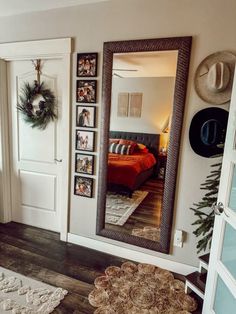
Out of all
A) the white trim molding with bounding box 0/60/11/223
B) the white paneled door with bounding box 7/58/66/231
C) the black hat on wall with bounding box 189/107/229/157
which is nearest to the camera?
the black hat on wall with bounding box 189/107/229/157

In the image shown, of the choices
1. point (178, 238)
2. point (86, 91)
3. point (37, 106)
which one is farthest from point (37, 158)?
point (178, 238)

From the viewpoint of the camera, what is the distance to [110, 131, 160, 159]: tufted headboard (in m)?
2.28

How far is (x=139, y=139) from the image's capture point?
2.36 metres

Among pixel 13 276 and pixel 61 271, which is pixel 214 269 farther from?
pixel 13 276

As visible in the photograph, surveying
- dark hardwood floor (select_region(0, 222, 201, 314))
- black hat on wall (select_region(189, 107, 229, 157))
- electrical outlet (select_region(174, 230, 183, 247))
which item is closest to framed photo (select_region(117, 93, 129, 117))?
black hat on wall (select_region(189, 107, 229, 157))

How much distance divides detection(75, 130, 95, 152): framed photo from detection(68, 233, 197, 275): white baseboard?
Answer: 40.9 inches

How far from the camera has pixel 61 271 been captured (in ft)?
7.35

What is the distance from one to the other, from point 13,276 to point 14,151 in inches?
59.8

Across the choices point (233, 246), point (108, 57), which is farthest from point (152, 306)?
point (108, 57)

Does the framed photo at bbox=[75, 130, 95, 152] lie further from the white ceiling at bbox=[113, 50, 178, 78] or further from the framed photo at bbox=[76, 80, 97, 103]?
the white ceiling at bbox=[113, 50, 178, 78]

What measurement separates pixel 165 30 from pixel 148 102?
0.63 m

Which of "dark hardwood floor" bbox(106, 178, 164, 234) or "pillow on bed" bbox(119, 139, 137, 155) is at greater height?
"pillow on bed" bbox(119, 139, 137, 155)

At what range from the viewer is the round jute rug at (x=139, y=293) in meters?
1.82

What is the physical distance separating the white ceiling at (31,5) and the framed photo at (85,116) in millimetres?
999
